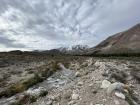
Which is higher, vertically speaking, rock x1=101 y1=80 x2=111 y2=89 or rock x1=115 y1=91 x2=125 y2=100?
rock x1=101 y1=80 x2=111 y2=89

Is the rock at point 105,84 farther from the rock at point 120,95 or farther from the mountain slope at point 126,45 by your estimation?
the mountain slope at point 126,45

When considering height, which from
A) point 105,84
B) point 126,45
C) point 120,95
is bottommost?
point 120,95

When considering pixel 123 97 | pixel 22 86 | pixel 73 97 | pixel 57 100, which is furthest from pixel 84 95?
pixel 22 86

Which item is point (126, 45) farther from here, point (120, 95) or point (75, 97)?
point (75, 97)

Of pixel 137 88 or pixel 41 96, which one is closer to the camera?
pixel 41 96

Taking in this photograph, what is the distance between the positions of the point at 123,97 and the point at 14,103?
5.86 metres

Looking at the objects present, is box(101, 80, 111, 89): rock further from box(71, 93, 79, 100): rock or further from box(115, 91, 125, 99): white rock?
box(71, 93, 79, 100): rock

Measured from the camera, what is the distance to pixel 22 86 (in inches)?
497

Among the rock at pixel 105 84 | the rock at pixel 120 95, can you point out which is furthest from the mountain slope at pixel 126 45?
the rock at pixel 120 95

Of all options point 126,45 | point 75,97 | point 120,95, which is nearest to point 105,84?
point 120,95

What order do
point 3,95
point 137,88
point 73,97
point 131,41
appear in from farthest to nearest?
point 131,41, point 3,95, point 137,88, point 73,97

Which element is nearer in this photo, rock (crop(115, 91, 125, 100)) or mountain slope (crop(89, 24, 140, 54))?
rock (crop(115, 91, 125, 100))

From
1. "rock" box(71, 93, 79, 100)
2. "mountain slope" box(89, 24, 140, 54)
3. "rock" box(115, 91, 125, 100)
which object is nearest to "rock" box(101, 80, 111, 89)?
"rock" box(115, 91, 125, 100)

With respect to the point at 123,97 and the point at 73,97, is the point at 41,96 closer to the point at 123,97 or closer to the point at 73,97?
the point at 73,97
